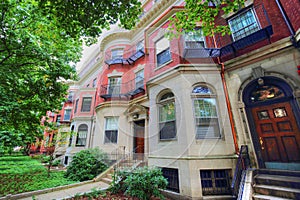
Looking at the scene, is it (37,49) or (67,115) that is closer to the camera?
(37,49)

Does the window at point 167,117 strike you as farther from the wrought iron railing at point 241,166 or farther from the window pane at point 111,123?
the window pane at point 111,123

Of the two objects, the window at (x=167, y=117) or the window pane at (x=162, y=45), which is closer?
the window at (x=167, y=117)

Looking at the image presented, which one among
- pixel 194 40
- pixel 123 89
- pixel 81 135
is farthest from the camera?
pixel 81 135

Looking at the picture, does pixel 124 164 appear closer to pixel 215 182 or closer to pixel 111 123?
pixel 111 123

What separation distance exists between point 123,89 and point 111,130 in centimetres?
344

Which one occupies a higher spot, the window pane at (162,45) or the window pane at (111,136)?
the window pane at (162,45)

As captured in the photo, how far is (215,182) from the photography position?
16.5 ft

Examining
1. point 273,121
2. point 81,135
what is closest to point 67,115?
point 81,135

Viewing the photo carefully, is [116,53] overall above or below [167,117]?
above

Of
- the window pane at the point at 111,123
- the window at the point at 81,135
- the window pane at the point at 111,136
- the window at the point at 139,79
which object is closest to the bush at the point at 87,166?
the window pane at the point at 111,136

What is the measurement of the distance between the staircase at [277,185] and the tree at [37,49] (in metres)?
6.82

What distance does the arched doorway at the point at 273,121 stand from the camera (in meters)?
4.69

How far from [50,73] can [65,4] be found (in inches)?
125

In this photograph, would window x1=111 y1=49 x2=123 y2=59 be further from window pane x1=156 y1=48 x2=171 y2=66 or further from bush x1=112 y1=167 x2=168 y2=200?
bush x1=112 y1=167 x2=168 y2=200
